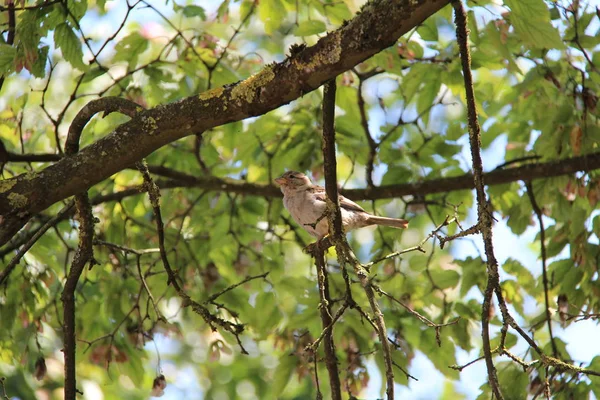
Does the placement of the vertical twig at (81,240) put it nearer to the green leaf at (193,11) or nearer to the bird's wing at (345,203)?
the green leaf at (193,11)

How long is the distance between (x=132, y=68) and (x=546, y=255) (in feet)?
11.3

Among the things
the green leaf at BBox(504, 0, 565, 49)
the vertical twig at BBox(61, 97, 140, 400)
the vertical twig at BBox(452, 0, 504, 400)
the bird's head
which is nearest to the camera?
the vertical twig at BBox(452, 0, 504, 400)

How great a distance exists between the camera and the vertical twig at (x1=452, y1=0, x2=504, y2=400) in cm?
259

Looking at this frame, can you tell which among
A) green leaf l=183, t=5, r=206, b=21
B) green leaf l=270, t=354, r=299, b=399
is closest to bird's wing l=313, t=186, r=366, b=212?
green leaf l=270, t=354, r=299, b=399

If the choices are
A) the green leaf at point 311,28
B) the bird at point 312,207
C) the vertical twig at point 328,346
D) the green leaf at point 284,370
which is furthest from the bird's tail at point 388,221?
the vertical twig at point 328,346

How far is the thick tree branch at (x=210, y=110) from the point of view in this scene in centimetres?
263

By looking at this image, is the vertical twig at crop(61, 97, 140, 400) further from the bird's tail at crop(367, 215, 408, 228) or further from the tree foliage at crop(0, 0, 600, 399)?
the bird's tail at crop(367, 215, 408, 228)

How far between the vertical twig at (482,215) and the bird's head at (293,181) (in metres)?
2.84

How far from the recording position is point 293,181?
580 cm

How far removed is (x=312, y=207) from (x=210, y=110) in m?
2.58

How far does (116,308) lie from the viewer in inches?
225

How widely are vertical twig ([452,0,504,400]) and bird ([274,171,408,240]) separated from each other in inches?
96.9

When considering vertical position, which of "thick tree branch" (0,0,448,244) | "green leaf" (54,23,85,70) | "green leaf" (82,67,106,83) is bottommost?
"thick tree branch" (0,0,448,244)

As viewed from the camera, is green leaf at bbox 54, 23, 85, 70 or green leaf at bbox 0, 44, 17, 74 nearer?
green leaf at bbox 0, 44, 17, 74
